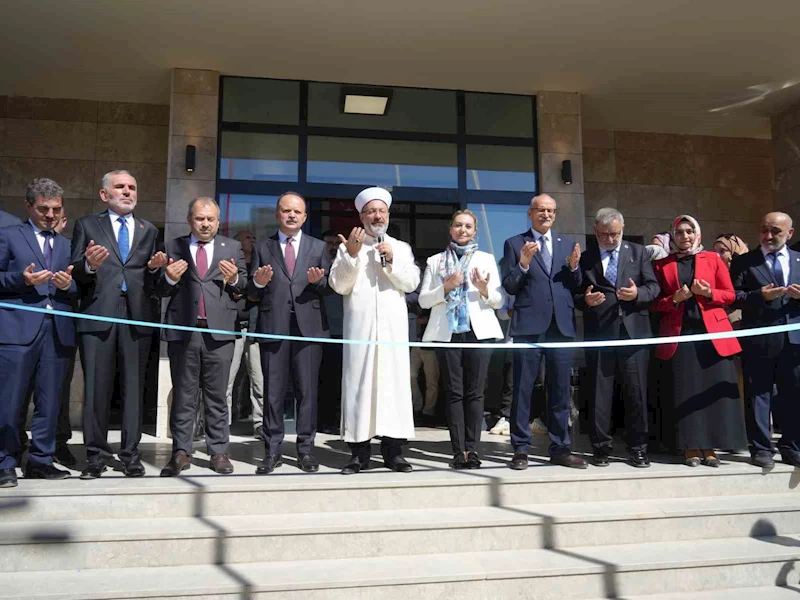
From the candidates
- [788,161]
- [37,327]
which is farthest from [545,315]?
[788,161]

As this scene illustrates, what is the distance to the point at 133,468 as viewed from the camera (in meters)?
3.91

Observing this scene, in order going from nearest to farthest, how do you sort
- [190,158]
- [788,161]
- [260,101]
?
[190,158] → [260,101] → [788,161]

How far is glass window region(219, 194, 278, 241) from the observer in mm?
7039

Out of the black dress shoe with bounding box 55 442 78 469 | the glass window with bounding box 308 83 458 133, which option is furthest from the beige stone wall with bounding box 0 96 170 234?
the black dress shoe with bounding box 55 442 78 469

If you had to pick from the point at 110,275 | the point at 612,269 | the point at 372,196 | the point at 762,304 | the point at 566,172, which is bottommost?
the point at 762,304

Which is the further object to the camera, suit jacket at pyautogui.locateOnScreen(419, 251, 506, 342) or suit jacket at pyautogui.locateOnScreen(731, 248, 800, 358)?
suit jacket at pyautogui.locateOnScreen(731, 248, 800, 358)

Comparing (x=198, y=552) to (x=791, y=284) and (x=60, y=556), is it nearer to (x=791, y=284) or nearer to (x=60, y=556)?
(x=60, y=556)

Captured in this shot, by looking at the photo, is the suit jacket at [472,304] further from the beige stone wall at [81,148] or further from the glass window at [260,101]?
the beige stone wall at [81,148]

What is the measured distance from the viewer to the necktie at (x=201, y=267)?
4109 mm

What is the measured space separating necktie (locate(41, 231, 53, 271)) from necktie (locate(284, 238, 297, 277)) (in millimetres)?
1352

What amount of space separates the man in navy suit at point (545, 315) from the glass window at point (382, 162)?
3184mm

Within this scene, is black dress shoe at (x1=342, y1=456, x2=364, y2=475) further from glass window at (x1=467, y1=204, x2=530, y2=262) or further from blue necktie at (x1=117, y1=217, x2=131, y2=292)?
glass window at (x1=467, y1=204, x2=530, y2=262)

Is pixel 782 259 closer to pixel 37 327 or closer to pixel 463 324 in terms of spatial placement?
pixel 463 324

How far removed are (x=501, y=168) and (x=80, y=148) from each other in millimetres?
4799
